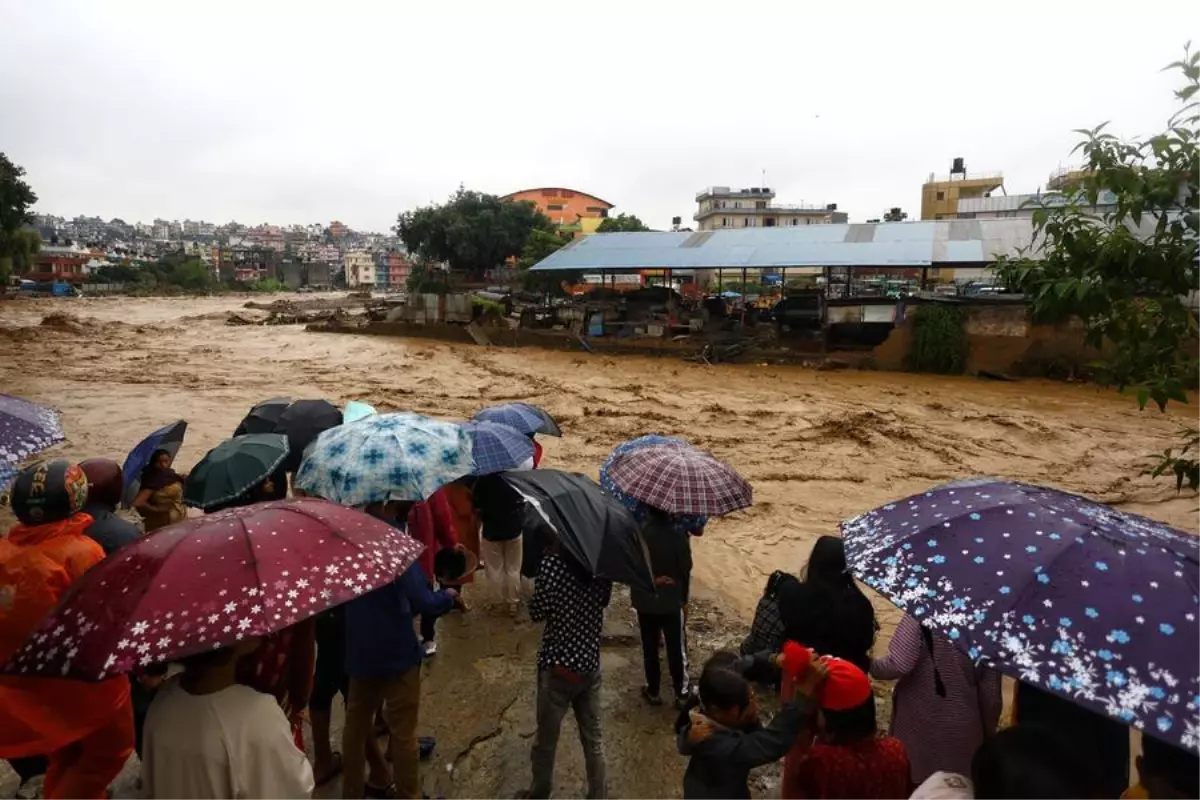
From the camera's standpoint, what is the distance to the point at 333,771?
3236mm

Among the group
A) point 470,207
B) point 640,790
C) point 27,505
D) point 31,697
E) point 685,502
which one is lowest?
point 640,790

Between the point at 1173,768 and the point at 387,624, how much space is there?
242 centimetres

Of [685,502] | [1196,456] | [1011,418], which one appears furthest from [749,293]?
[685,502]

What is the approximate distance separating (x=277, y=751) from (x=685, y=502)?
1997 mm

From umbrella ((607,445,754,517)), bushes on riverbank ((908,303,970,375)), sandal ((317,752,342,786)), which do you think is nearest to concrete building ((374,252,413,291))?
bushes on riverbank ((908,303,970,375))

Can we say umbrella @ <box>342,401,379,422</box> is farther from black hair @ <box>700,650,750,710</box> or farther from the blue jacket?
black hair @ <box>700,650,750,710</box>

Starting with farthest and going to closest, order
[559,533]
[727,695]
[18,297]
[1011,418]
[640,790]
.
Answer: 1. [18,297]
2. [1011,418]
3. [640,790]
4. [559,533]
5. [727,695]

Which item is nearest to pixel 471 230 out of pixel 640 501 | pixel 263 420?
pixel 263 420

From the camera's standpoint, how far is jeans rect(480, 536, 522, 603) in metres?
4.85

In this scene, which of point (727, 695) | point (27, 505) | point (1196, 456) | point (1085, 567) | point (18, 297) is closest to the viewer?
point (1085, 567)

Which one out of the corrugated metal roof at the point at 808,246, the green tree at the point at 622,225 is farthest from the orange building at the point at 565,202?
the corrugated metal roof at the point at 808,246

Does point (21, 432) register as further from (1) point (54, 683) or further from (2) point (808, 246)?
(2) point (808, 246)

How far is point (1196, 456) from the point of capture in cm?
900

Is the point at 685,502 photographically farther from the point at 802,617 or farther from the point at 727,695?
the point at 727,695
